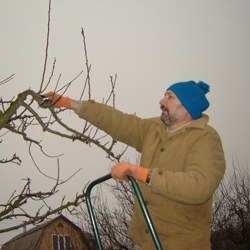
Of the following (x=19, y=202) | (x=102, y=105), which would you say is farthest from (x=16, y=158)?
(x=102, y=105)

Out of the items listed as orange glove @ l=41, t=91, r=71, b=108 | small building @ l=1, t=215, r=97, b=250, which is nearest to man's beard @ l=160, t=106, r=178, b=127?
orange glove @ l=41, t=91, r=71, b=108

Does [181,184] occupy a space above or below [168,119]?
below

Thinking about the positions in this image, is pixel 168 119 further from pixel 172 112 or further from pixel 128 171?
pixel 128 171

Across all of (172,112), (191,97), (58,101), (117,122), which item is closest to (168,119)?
(172,112)

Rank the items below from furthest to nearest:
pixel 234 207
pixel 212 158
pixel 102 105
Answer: pixel 234 207 < pixel 102 105 < pixel 212 158

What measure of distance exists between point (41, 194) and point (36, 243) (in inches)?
840

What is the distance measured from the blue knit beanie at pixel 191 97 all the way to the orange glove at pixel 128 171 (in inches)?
36.6

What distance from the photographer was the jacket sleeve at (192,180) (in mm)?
2166

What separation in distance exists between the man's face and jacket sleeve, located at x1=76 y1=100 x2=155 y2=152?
29cm

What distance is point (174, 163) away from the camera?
8.63ft

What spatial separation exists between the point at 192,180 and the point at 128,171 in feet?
1.42

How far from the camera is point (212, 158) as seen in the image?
239cm

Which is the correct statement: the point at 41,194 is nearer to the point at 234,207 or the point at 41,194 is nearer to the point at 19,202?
the point at 19,202

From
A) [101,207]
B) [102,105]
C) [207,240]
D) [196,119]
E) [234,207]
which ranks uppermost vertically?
[101,207]
